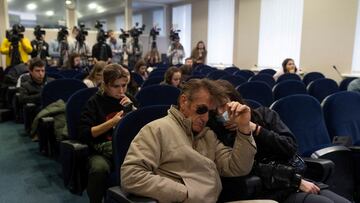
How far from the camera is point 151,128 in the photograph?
145cm

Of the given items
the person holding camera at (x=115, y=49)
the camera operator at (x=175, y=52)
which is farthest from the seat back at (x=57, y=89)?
the person holding camera at (x=115, y=49)

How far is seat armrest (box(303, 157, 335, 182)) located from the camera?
1.81m

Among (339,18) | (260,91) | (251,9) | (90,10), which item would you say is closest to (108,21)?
(90,10)

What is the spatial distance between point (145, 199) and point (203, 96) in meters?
0.51

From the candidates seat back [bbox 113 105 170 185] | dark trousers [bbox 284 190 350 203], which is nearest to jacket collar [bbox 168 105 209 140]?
seat back [bbox 113 105 170 185]

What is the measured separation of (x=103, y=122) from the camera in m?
2.22

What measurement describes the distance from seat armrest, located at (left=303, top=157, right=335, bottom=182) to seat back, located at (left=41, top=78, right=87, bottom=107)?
7.56 ft

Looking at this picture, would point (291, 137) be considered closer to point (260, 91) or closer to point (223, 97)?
point (223, 97)

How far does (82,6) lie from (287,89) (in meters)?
8.56

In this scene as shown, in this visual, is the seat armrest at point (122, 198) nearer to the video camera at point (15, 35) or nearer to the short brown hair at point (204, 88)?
the short brown hair at point (204, 88)

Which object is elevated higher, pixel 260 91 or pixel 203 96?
pixel 203 96

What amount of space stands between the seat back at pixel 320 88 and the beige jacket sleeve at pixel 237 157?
2.87 metres

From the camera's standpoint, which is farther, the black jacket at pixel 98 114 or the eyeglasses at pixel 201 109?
the black jacket at pixel 98 114

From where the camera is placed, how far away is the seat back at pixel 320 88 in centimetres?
412
